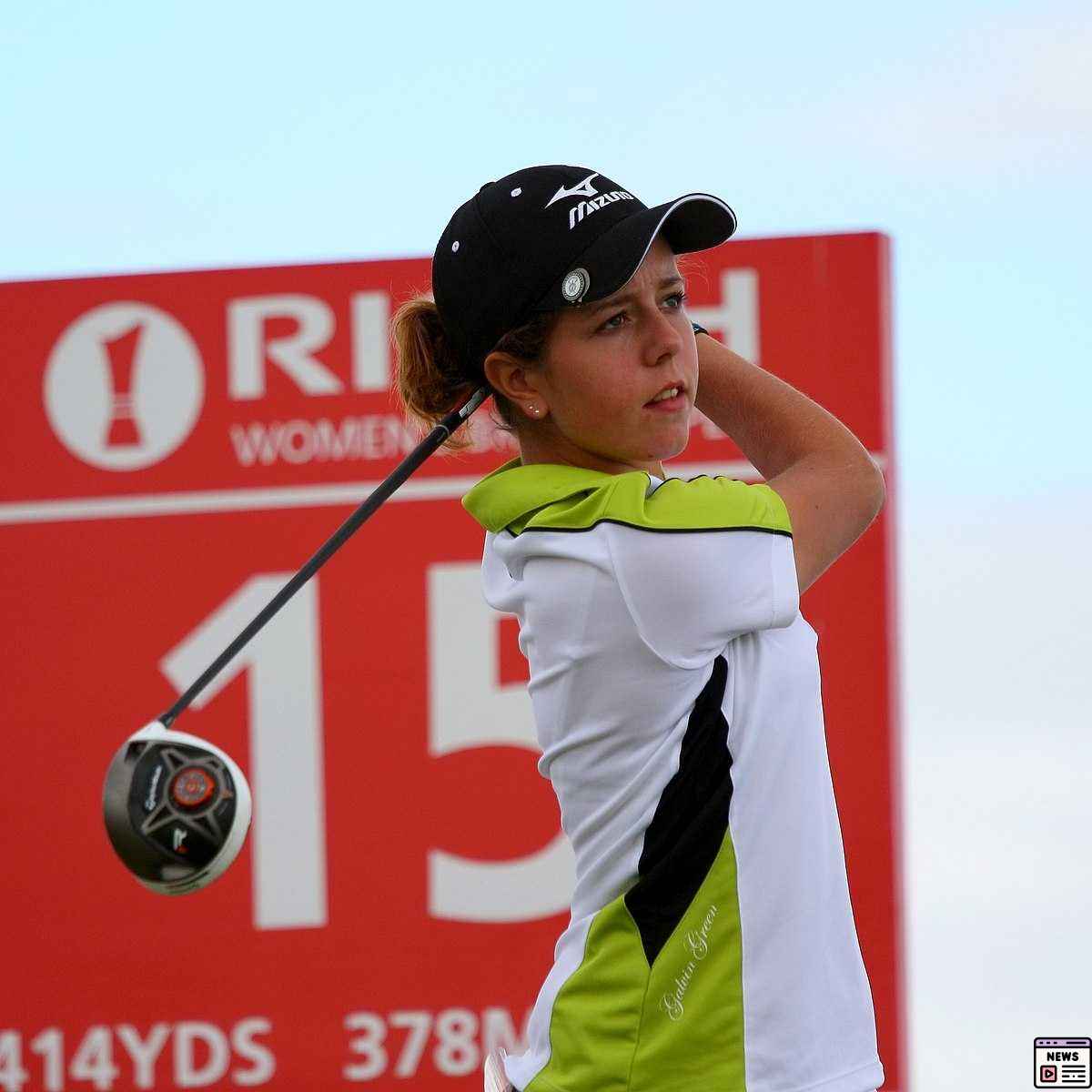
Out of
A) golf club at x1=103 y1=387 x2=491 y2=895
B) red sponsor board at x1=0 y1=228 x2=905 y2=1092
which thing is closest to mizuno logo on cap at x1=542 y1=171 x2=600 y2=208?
golf club at x1=103 y1=387 x2=491 y2=895

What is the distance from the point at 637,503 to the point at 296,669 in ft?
7.50

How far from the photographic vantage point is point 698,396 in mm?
1731

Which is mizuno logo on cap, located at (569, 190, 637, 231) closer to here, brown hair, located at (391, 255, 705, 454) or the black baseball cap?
the black baseball cap

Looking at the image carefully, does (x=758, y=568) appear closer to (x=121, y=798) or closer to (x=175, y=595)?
(x=121, y=798)

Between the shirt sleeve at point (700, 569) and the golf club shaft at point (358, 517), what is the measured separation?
285 mm

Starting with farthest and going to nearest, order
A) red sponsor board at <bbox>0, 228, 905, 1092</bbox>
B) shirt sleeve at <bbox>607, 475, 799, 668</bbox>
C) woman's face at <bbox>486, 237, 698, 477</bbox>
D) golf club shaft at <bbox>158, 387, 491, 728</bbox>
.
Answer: red sponsor board at <bbox>0, 228, 905, 1092</bbox> < golf club shaft at <bbox>158, 387, 491, 728</bbox> < woman's face at <bbox>486, 237, 698, 477</bbox> < shirt sleeve at <bbox>607, 475, 799, 668</bbox>

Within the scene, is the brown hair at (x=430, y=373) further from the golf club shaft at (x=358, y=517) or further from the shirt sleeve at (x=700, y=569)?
the shirt sleeve at (x=700, y=569)

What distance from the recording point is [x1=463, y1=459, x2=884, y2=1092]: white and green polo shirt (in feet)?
4.79

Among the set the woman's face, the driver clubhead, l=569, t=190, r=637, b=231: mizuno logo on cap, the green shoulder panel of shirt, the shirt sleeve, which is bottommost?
the driver clubhead

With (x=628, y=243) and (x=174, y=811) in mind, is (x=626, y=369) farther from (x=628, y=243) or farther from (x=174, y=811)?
(x=174, y=811)

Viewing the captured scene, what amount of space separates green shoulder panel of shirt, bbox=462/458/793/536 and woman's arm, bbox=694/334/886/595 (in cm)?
4

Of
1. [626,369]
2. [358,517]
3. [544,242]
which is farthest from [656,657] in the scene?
[358,517]

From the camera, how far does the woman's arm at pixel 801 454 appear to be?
1563 mm

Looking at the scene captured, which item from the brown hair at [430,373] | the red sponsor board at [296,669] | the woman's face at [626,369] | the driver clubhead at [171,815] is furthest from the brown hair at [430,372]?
the red sponsor board at [296,669]
